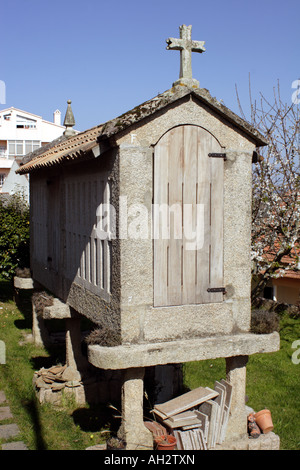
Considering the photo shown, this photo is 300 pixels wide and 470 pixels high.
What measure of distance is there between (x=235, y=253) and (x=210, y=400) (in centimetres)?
157

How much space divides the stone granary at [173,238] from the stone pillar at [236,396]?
11 mm

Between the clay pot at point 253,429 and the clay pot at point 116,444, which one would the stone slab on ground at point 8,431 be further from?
the clay pot at point 253,429

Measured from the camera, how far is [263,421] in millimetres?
5750

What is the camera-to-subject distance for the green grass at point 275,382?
6.79 m

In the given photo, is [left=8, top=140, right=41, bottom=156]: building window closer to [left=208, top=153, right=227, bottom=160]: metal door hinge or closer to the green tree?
the green tree

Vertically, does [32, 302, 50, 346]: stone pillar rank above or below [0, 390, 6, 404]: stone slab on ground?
above

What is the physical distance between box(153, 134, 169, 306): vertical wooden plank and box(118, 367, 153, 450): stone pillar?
766 mm

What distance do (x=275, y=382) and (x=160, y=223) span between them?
4654 mm

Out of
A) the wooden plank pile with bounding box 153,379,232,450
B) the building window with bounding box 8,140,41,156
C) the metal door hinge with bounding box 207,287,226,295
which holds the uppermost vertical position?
the building window with bounding box 8,140,41,156

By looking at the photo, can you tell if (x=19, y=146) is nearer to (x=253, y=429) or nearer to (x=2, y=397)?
(x=2, y=397)

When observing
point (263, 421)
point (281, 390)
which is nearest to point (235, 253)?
point (263, 421)

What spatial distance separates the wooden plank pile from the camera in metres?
5.14

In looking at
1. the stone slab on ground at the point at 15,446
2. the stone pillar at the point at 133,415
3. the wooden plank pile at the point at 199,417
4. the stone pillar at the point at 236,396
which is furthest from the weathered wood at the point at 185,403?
the stone slab on ground at the point at 15,446

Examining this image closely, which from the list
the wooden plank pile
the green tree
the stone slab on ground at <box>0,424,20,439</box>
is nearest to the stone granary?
the wooden plank pile
